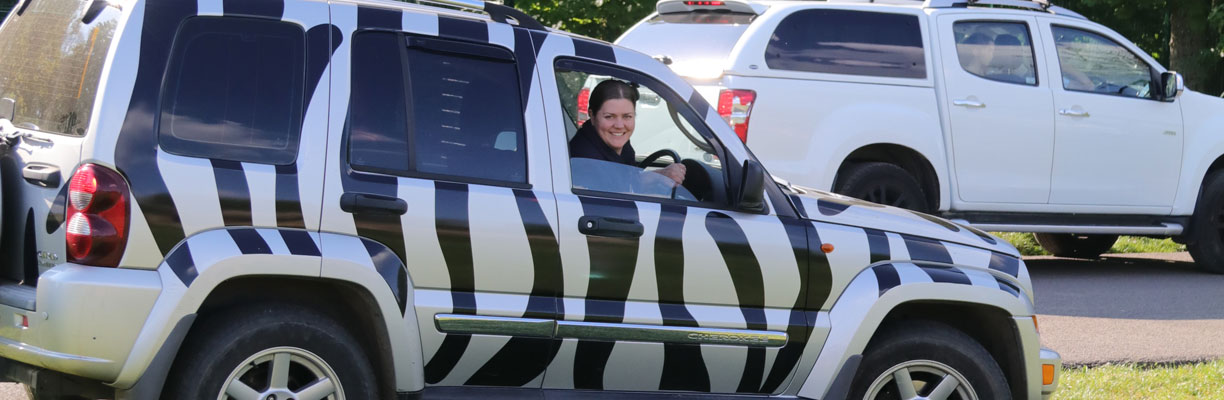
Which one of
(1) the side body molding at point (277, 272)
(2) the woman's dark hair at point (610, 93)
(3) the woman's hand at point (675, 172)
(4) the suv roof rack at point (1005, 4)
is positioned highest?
(4) the suv roof rack at point (1005, 4)

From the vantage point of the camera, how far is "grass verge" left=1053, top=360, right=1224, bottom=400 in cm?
702

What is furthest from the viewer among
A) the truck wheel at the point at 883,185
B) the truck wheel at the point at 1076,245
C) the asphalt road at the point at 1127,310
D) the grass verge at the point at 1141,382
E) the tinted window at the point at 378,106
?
the truck wheel at the point at 1076,245

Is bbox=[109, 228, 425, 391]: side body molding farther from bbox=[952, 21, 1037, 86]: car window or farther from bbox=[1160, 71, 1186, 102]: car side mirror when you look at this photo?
bbox=[1160, 71, 1186, 102]: car side mirror

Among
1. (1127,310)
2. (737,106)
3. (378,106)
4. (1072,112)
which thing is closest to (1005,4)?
(1072,112)

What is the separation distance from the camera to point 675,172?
5414 mm

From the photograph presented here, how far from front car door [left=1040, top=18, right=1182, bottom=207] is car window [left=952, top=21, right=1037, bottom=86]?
0.18m

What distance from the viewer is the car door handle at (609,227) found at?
4973mm

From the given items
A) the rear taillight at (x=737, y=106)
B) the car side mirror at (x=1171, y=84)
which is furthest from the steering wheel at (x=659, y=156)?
the car side mirror at (x=1171, y=84)

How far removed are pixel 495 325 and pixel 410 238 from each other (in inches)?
16.1

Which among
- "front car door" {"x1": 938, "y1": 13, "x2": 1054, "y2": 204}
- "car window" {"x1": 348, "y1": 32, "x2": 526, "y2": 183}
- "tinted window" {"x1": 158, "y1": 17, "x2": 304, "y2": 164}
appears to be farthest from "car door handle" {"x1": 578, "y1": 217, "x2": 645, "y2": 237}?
"front car door" {"x1": 938, "y1": 13, "x2": 1054, "y2": 204}

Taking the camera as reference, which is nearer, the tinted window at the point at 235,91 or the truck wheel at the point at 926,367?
the tinted window at the point at 235,91

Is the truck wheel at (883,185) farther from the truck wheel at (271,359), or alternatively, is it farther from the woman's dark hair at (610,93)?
the truck wheel at (271,359)

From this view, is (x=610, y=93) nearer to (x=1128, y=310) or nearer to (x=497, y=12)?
(x=497, y=12)

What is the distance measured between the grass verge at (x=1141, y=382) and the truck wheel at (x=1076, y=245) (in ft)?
17.7
